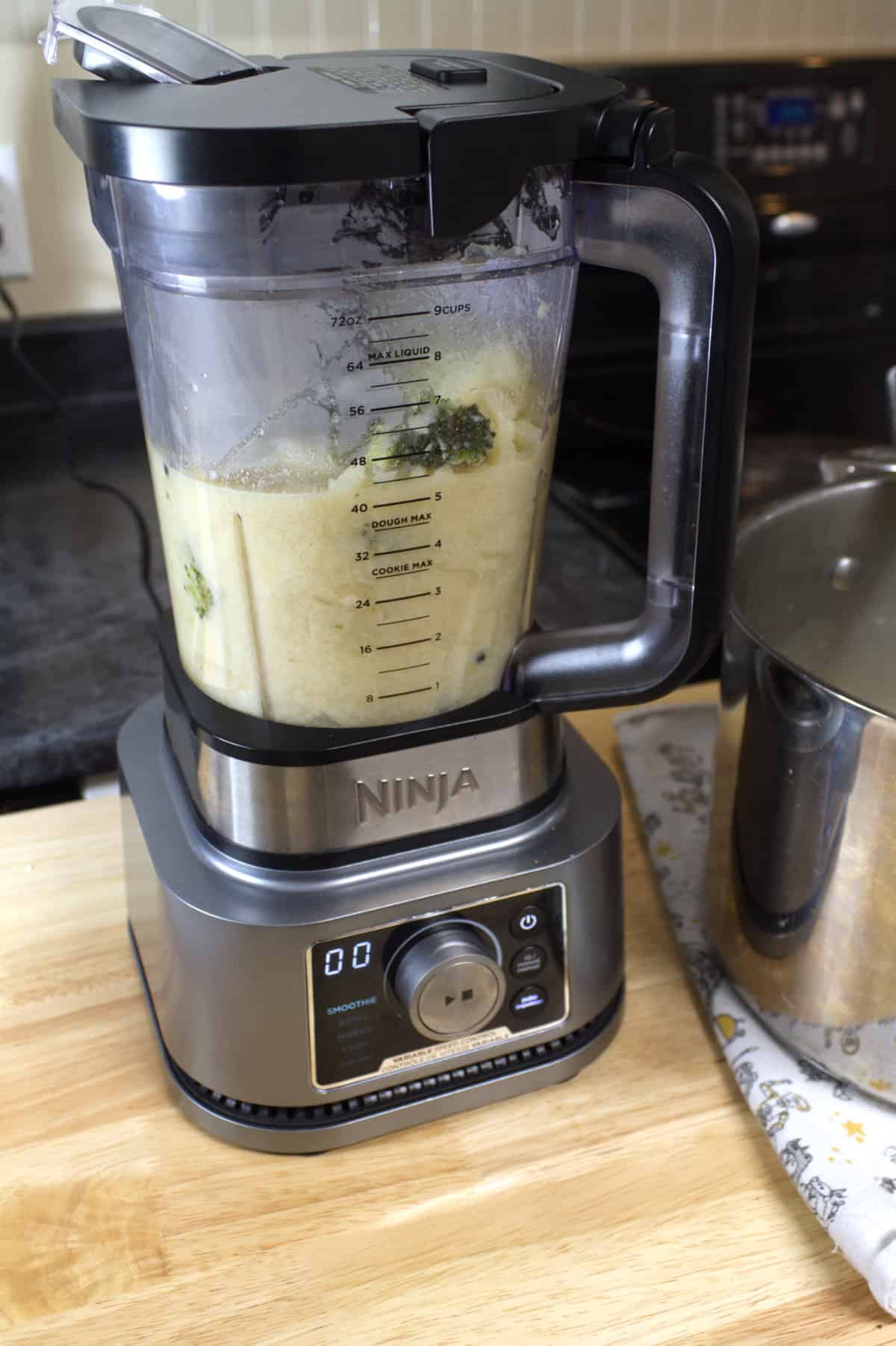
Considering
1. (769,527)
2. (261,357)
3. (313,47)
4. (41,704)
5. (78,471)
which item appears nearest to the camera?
(261,357)

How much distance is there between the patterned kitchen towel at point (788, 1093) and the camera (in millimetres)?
494

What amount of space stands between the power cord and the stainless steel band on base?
526mm

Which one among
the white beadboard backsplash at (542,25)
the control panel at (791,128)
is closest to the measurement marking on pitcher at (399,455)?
the white beadboard backsplash at (542,25)

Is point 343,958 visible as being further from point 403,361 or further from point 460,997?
point 403,361

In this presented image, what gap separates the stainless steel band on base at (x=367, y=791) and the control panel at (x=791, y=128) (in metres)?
0.87

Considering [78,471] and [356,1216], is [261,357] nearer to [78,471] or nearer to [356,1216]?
[356,1216]

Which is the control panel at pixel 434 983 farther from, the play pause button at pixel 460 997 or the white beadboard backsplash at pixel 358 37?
the white beadboard backsplash at pixel 358 37

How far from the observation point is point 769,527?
638mm

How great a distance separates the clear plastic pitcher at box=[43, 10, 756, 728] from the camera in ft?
1.36

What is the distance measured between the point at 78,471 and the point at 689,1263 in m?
0.92

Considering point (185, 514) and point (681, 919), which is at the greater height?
point (185, 514)

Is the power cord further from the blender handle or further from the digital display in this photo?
the digital display

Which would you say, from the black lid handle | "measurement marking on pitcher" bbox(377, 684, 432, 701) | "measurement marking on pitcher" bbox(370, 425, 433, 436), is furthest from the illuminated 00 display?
the black lid handle

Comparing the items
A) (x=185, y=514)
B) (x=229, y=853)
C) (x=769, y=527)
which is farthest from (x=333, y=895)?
(x=769, y=527)
